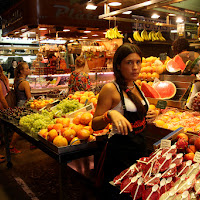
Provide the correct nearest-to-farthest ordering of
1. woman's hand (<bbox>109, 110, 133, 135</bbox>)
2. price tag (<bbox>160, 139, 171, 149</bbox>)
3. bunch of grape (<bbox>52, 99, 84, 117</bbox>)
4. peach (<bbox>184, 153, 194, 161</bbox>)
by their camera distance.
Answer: woman's hand (<bbox>109, 110, 133, 135</bbox>)
peach (<bbox>184, 153, 194, 161</bbox>)
price tag (<bbox>160, 139, 171, 149</bbox>)
bunch of grape (<bbox>52, 99, 84, 117</bbox>)

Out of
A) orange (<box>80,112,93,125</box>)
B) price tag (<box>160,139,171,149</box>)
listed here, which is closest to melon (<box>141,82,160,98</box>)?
orange (<box>80,112,93,125</box>)

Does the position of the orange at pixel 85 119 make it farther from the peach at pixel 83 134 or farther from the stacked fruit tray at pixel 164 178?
the stacked fruit tray at pixel 164 178

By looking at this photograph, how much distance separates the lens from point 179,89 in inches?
128

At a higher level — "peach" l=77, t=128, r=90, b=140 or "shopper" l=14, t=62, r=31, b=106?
"shopper" l=14, t=62, r=31, b=106

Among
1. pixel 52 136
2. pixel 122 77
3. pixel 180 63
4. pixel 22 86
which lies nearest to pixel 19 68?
pixel 22 86

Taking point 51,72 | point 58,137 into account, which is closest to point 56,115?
point 58,137

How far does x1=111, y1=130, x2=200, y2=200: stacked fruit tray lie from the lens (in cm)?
137

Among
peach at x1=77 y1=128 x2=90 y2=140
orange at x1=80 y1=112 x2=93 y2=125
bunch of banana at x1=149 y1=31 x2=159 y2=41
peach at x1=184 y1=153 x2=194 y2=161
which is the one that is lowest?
peach at x1=77 y1=128 x2=90 y2=140

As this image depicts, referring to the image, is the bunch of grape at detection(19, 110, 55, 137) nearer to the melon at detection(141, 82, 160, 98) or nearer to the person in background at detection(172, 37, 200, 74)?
the melon at detection(141, 82, 160, 98)

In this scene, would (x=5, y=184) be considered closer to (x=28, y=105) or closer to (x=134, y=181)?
(x=28, y=105)

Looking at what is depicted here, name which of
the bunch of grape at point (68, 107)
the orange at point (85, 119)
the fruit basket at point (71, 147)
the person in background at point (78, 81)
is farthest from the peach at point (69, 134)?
the person in background at point (78, 81)

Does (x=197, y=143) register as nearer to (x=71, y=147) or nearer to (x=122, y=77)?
(x=122, y=77)

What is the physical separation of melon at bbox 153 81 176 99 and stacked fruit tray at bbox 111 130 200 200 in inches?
59.3

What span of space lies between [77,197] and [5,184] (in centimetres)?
130
